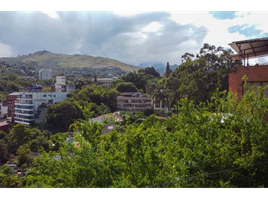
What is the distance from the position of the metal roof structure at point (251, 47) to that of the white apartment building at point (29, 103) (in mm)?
33904

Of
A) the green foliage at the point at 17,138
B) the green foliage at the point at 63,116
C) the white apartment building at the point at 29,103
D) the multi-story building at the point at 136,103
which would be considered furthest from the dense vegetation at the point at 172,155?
the white apartment building at the point at 29,103

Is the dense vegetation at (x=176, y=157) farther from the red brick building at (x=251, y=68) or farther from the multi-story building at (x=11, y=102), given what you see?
the multi-story building at (x=11, y=102)

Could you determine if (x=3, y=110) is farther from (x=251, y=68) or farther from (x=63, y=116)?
(x=251, y=68)

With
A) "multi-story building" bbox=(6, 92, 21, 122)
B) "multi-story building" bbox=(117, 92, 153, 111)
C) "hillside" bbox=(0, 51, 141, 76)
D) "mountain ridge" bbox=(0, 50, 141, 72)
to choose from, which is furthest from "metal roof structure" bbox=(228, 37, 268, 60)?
"mountain ridge" bbox=(0, 50, 141, 72)

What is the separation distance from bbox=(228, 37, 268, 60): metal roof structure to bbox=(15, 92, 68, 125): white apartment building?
33.9 meters

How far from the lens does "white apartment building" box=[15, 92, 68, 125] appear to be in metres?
38.6

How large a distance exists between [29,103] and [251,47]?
35849 mm

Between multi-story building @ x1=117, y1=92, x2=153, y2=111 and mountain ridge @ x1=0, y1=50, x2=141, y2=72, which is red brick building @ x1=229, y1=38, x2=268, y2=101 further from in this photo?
mountain ridge @ x1=0, y1=50, x2=141, y2=72

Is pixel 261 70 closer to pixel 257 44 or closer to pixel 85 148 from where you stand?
pixel 257 44

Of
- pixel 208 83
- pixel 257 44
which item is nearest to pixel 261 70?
pixel 257 44

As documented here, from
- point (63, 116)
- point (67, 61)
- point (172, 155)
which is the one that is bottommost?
point (63, 116)

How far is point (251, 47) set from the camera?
989 cm

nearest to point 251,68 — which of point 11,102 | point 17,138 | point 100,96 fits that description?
point 17,138
